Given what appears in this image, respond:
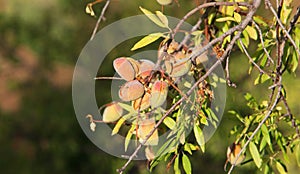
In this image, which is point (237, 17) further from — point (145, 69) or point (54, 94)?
point (54, 94)

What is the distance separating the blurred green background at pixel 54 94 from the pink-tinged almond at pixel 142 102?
92 cm

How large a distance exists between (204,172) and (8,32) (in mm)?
1046

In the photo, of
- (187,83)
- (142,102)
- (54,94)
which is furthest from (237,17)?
(54,94)

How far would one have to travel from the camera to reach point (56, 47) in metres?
2.26

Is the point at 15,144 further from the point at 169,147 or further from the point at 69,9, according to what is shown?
the point at 169,147

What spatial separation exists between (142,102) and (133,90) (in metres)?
0.04

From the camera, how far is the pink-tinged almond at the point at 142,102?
2.18 feet

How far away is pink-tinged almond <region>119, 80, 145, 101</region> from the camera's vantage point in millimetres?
632

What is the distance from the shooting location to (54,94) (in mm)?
2213

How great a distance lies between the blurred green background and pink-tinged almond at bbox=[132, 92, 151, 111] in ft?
3.01

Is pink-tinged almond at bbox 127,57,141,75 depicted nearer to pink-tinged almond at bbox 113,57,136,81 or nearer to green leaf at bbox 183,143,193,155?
pink-tinged almond at bbox 113,57,136,81

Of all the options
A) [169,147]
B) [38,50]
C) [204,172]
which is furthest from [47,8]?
[169,147]

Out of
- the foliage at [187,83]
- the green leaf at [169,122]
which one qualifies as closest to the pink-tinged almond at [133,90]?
the foliage at [187,83]

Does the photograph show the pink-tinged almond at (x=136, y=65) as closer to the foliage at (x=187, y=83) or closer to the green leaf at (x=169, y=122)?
the foliage at (x=187, y=83)
